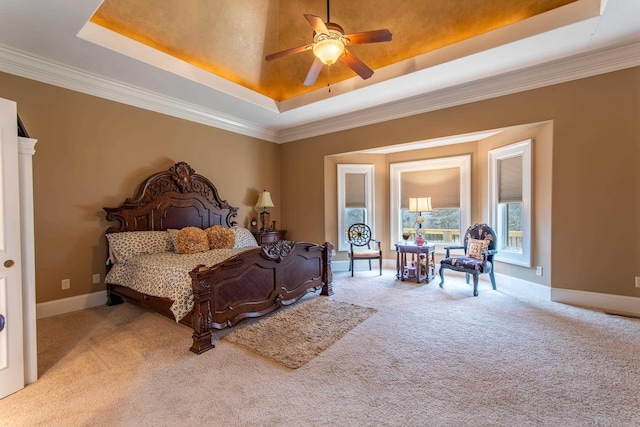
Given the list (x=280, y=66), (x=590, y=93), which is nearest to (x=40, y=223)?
(x=280, y=66)

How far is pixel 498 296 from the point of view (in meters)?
3.88

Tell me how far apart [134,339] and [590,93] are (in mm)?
5664

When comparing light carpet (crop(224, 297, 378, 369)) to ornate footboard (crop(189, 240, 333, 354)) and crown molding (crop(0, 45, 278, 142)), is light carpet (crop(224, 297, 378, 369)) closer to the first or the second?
ornate footboard (crop(189, 240, 333, 354))

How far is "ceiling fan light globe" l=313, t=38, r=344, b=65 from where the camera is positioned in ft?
8.59

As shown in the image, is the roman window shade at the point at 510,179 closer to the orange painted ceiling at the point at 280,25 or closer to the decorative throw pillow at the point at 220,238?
the orange painted ceiling at the point at 280,25

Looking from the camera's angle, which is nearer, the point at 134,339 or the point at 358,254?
the point at 134,339

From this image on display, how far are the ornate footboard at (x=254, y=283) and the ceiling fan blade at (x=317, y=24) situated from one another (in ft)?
7.17

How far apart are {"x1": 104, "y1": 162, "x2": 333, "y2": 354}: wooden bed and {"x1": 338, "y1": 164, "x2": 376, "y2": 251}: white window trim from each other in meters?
1.76

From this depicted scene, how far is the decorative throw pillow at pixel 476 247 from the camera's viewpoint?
413cm

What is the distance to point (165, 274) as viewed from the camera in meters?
2.85

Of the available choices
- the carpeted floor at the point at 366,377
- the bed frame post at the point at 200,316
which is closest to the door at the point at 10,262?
the carpeted floor at the point at 366,377

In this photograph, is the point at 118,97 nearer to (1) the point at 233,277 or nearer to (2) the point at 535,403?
(1) the point at 233,277

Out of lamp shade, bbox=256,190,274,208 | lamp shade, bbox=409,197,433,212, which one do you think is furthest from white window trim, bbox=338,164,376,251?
lamp shade, bbox=256,190,274,208

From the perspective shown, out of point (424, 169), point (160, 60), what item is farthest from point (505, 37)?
point (160, 60)
